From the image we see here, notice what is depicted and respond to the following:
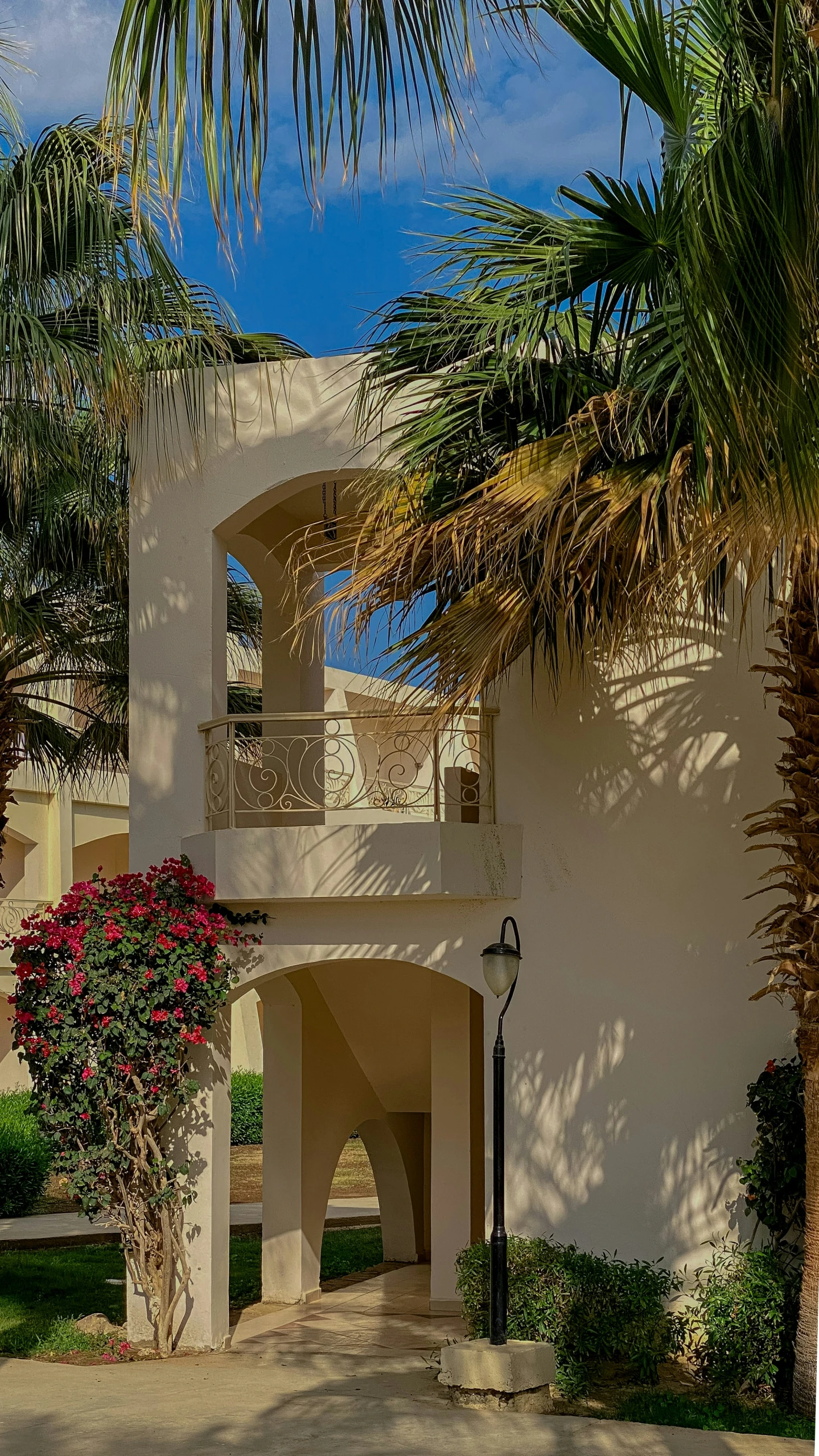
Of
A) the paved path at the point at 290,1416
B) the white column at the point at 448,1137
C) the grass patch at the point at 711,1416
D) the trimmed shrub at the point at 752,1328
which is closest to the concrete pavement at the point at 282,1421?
the paved path at the point at 290,1416

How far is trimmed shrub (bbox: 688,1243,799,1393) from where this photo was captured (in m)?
Result: 8.88

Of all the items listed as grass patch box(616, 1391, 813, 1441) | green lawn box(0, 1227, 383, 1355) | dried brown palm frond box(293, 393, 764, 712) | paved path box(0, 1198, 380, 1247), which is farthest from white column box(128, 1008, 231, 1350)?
paved path box(0, 1198, 380, 1247)

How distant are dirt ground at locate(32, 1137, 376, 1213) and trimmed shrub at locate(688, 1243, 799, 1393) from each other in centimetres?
1155

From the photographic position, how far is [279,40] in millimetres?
2443

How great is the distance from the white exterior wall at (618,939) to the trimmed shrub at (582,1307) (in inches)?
11.8

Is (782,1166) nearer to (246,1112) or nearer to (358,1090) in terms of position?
(358,1090)

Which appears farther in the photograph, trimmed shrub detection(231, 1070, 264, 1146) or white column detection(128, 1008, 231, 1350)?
trimmed shrub detection(231, 1070, 264, 1146)

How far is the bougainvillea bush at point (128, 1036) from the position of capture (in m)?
10.3

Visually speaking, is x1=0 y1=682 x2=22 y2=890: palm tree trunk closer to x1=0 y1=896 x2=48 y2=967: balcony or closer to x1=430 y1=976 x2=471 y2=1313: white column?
x1=430 y1=976 x2=471 y2=1313: white column

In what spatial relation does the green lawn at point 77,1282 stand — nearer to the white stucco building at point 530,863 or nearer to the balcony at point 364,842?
the white stucco building at point 530,863

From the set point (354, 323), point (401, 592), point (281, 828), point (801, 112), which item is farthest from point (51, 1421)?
point (801, 112)

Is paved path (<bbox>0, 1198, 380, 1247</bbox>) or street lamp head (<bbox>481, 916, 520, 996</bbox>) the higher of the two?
street lamp head (<bbox>481, 916, 520, 996</bbox>)

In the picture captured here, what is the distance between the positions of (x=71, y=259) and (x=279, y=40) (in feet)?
24.1

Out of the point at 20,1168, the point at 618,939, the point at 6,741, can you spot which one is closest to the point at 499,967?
the point at 618,939
